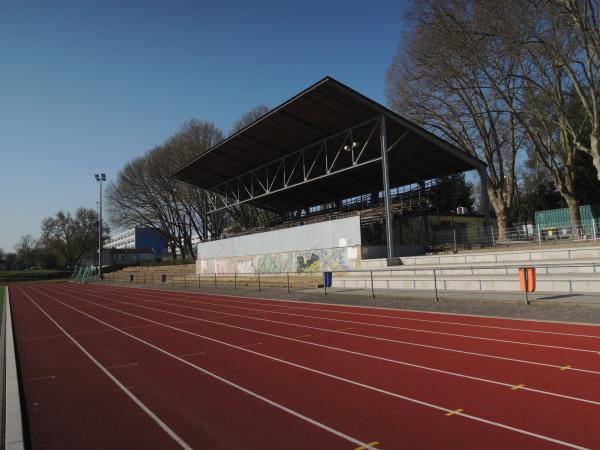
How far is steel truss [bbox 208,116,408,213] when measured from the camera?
32938 millimetres

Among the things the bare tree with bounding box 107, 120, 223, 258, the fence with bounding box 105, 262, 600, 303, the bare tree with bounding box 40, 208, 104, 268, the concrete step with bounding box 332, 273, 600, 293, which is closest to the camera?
the concrete step with bounding box 332, 273, 600, 293

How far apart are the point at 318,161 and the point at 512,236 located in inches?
785

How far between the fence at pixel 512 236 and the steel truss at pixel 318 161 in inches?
324

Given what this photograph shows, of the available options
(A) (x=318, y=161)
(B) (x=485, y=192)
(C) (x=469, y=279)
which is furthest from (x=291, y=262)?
(C) (x=469, y=279)

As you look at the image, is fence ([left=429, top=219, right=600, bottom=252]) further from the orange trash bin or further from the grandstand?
the orange trash bin

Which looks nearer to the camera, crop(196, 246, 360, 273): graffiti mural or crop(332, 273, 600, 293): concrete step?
crop(332, 273, 600, 293): concrete step

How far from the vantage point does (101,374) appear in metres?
7.83

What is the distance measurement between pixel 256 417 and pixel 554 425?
10.8 feet

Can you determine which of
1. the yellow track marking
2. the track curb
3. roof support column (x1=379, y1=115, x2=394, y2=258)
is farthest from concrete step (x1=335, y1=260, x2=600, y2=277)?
the track curb

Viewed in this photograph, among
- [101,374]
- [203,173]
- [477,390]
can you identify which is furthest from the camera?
[203,173]

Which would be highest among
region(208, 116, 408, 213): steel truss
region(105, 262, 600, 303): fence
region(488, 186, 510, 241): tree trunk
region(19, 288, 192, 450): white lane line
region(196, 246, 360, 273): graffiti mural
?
region(208, 116, 408, 213): steel truss

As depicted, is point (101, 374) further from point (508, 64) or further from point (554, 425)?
point (508, 64)

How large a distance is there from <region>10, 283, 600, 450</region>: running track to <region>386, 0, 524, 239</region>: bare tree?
1807cm

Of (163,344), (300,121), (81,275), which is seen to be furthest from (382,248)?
(81,275)
